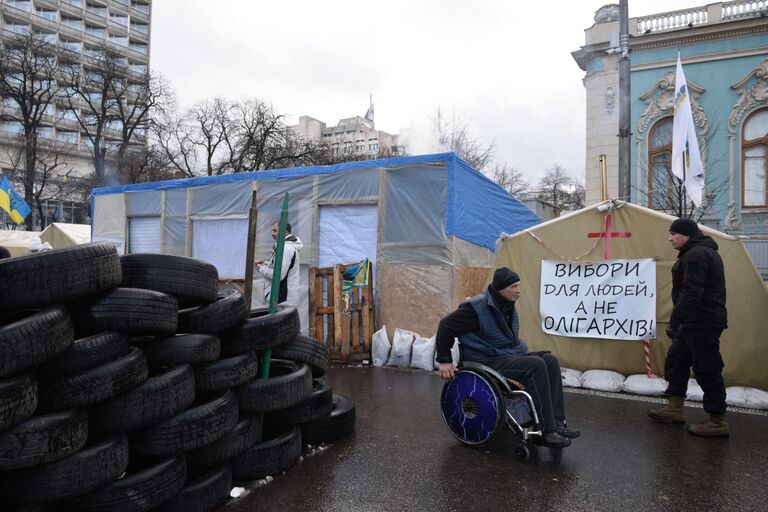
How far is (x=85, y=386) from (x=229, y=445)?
99 cm

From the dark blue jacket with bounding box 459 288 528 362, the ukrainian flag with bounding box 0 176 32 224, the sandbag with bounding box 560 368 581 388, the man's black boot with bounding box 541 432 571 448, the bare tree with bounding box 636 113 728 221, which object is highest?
the bare tree with bounding box 636 113 728 221

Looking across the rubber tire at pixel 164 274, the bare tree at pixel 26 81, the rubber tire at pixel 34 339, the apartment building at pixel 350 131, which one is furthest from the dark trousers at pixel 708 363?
the apartment building at pixel 350 131

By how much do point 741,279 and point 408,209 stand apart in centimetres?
459

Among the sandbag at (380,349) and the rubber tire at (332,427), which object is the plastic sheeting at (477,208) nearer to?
the sandbag at (380,349)

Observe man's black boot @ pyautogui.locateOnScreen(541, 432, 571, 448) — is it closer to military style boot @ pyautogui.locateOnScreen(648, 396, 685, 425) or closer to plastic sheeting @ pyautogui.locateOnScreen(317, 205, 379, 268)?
military style boot @ pyautogui.locateOnScreen(648, 396, 685, 425)

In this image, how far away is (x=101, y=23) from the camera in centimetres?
6744

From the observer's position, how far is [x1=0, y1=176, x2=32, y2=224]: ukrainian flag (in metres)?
16.9

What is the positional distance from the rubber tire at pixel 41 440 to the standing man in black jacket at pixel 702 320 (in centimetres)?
469

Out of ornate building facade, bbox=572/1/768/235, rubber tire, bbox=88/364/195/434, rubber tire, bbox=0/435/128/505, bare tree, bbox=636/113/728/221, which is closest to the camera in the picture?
rubber tire, bbox=0/435/128/505

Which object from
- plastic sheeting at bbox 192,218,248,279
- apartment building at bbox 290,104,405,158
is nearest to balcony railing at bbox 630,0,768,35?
plastic sheeting at bbox 192,218,248,279

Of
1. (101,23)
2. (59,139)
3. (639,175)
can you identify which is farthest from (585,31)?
(101,23)

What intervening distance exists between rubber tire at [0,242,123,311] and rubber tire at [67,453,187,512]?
1016 mm

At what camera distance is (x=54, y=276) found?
9.02ft

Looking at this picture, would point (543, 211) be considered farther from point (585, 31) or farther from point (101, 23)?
point (101, 23)
